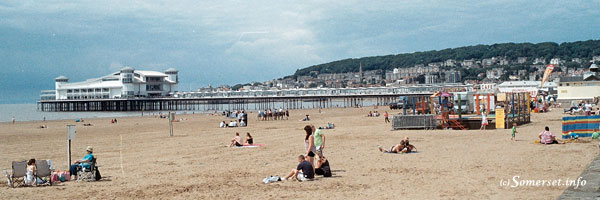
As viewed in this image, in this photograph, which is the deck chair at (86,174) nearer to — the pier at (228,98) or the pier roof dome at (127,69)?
the pier at (228,98)

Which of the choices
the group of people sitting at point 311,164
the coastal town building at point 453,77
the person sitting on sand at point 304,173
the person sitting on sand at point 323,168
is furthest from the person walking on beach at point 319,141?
the coastal town building at point 453,77

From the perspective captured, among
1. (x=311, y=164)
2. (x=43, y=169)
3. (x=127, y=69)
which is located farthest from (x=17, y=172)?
(x=127, y=69)

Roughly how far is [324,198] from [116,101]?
97.1 metres

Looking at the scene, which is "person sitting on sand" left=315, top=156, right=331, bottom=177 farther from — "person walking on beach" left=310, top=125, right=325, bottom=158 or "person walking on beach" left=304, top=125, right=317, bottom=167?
"person walking on beach" left=310, top=125, right=325, bottom=158

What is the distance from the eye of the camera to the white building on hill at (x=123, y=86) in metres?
98.6

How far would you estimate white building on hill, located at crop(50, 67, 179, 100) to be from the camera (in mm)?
98562

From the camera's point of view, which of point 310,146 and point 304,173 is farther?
point 310,146

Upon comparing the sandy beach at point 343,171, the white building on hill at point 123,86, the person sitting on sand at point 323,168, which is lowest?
the sandy beach at point 343,171

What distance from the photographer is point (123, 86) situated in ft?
324

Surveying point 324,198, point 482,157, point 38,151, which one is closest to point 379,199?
point 324,198

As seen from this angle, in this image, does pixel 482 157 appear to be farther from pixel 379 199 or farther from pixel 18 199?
pixel 18 199

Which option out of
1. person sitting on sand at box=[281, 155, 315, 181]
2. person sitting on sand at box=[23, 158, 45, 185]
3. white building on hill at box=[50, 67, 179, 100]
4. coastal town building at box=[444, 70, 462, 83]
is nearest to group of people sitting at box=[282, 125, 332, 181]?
person sitting on sand at box=[281, 155, 315, 181]

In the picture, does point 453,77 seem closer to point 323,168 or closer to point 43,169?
point 323,168

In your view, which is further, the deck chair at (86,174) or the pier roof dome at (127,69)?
→ the pier roof dome at (127,69)
